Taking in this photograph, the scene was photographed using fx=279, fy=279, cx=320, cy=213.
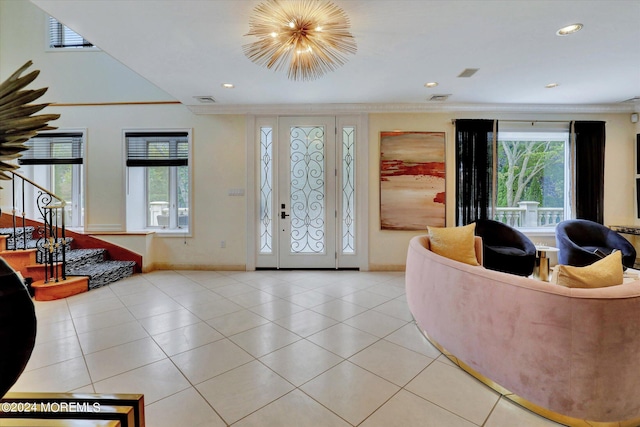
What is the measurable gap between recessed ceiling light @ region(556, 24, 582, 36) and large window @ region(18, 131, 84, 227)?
22.2ft

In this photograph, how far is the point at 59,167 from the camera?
202 inches

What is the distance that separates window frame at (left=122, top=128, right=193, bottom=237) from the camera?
485 cm

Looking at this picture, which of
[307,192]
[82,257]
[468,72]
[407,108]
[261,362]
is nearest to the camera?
[261,362]

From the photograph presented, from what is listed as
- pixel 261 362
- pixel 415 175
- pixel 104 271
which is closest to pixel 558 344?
pixel 261 362

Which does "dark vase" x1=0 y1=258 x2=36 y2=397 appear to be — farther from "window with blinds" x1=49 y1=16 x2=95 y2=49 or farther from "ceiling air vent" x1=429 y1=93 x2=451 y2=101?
"window with blinds" x1=49 y1=16 x2=95 y2=49

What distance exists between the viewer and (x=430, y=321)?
2281mm

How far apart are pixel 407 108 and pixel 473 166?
1469 mm

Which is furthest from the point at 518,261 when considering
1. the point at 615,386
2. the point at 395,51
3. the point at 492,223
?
the point at 395,51

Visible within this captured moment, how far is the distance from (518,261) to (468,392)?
2.85m

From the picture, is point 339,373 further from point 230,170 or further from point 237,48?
point 230,170

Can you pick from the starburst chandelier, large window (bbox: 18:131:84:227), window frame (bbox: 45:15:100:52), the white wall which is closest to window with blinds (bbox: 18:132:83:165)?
large window (bbox: 18:131:84:227)

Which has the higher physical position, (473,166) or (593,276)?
(473,166)

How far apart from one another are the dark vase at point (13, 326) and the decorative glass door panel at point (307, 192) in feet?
13.4

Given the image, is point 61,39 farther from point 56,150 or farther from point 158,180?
point 158,180
